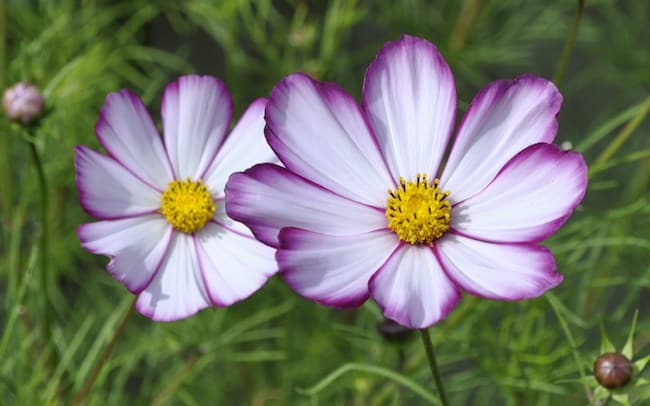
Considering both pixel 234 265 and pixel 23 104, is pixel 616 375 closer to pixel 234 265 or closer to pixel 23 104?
pixel 234 265

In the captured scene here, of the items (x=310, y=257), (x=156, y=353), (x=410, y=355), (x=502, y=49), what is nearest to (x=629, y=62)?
(x=502, y=49)

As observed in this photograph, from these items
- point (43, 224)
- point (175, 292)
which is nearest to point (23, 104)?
point (43, 224)

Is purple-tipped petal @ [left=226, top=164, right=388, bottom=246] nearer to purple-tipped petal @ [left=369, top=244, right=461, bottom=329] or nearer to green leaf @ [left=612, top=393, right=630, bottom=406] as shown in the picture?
purple-tipped petal @ [left=369, top=244, right=461, bottom=329]

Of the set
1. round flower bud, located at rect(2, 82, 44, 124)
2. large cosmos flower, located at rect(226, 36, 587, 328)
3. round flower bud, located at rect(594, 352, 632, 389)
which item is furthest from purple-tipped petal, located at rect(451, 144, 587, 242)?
round flower bud, located at rect(2, 82, 44, 124)

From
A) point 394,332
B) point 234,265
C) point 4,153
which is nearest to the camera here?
point 234,265

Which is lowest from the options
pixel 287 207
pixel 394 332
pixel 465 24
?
pixel 394 332
